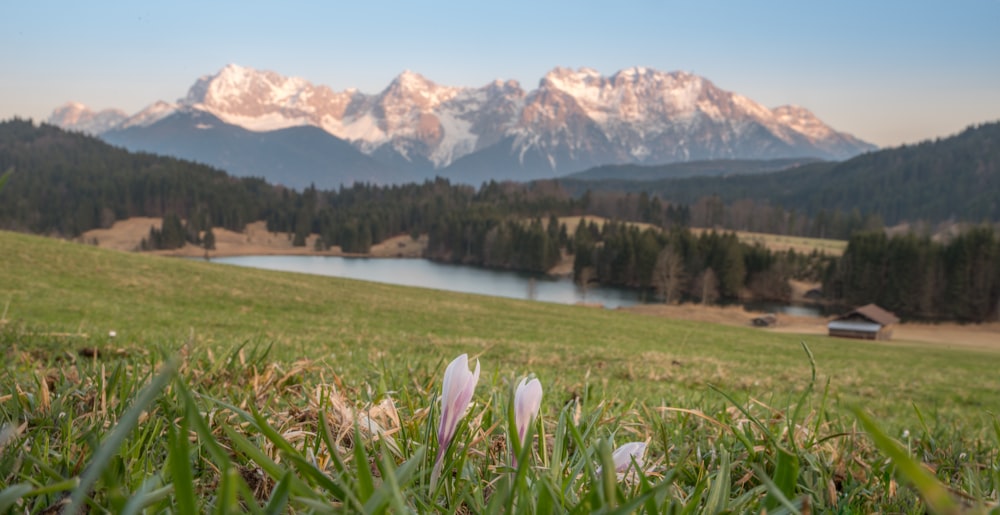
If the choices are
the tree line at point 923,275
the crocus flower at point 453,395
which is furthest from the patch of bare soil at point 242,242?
the crocus flower at point 453,395

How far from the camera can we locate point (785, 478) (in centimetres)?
76

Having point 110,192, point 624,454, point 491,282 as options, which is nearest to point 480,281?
point 491,282

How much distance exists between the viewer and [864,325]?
4672 centimetres

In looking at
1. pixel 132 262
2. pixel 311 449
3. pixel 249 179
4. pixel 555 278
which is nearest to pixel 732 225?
pixel 555 278

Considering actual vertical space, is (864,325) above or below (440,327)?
below

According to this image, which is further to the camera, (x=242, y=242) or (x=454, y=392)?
(x=242, y=242)

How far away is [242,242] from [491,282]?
86.4 m

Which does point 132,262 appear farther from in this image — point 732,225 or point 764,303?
point 732,225

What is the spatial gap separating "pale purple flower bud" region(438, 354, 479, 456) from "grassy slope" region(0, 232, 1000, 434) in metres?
8.48

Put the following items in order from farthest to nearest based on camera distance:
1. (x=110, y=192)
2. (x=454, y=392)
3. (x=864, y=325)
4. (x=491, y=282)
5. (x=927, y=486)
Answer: (x=110, y=192) < (x=491, y=282) < (x=864, y=325) < (x=454, y=392) < (x=927, y=486)

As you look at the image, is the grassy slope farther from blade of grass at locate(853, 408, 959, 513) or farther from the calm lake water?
the calm lake water

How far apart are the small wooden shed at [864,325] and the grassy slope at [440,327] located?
12.9 metres

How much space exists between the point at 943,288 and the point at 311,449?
319 ft

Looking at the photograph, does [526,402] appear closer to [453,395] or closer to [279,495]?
[453,395]
